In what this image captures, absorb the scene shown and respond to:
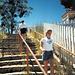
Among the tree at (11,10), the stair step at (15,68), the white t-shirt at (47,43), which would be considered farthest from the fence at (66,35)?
the tree at (11,10)

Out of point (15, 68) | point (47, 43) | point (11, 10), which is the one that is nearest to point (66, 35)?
point (15, 68)

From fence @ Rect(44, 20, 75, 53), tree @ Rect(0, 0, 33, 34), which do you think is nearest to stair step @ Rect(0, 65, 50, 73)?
fence @ Rect(44, 20, 75, 53)

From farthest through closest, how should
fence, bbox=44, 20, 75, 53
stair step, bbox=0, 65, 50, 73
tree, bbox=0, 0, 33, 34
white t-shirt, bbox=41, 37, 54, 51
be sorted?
1. tree, bbox=0, 0, 33, 34
2. fence, bbox=44, 20, 75, 53
3. stair step, bbox=0, 65, 50, 73
4. white t-shirt, bbox=41, 37, 54, 51

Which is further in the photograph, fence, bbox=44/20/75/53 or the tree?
the tree

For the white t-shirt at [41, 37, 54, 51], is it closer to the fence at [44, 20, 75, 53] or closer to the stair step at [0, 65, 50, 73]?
the stair step at [0, 65, 50, 73]

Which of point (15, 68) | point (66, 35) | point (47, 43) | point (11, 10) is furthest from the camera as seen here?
point (11, 10)

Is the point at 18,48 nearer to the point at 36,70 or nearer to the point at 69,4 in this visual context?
the point at 36,70

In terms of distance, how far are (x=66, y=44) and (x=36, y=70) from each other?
204 centimetres

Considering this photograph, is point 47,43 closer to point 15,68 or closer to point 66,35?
point 15,68

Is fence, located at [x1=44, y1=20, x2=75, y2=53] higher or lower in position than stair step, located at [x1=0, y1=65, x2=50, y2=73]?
higher

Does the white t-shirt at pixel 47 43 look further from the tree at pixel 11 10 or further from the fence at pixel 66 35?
the tree at pixel 11 10

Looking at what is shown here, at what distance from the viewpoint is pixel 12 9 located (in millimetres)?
21562

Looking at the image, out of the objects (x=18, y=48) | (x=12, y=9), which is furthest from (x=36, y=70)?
(x=12, y=9)

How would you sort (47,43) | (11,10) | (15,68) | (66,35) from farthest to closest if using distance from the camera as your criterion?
(11,10) < (66,35) < (15,68) < (47,43)
